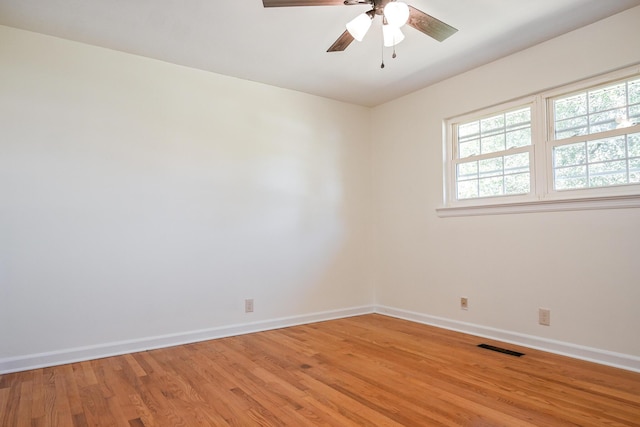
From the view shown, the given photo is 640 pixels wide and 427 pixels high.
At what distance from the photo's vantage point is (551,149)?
3002mm

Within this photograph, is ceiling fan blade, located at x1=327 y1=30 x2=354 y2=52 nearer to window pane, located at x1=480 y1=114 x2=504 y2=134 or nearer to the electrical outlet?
window pane, located at x1=480 y1=114 x2=504 y2=134

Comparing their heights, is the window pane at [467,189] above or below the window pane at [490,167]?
below

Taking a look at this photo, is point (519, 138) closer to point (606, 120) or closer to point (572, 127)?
point (572, 127)

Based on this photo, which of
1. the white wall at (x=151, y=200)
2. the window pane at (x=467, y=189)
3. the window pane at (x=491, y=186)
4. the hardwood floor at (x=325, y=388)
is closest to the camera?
the hardwood floor at (x=325, y=388)

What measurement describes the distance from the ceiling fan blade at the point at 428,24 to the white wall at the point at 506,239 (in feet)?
4.01

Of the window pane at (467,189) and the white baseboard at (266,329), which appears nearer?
the white baseboard at (266,329)

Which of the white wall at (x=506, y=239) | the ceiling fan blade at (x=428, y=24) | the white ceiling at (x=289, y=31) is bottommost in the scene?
the white wall at (x=506, y=239)

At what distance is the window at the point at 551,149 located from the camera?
8.72 feet

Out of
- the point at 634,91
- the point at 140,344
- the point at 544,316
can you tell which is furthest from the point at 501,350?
the point at 140,344

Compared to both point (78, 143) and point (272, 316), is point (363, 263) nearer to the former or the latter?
point (272, 316)

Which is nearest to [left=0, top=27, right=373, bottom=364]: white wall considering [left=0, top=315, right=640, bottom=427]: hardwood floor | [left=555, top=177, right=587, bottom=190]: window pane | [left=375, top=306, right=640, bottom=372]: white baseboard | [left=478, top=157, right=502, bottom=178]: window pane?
[left=0, top=315, right=640, bottom=427]: hardwood floor

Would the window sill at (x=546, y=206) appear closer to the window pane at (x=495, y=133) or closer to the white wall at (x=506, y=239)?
the white wall at (x=506, y=239)

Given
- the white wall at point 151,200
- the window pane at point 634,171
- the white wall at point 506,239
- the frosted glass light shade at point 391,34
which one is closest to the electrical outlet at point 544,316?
the white wall at point 506,239

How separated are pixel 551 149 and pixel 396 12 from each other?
1.83 m
